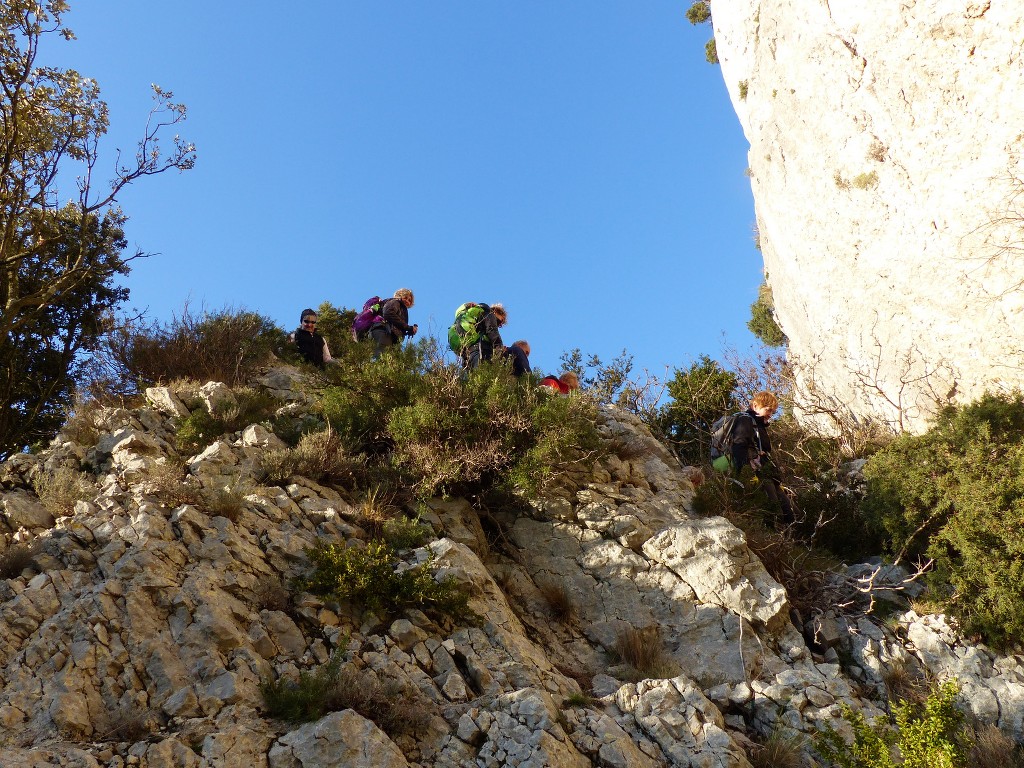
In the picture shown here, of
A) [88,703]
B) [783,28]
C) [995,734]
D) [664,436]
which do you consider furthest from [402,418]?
[783,28]

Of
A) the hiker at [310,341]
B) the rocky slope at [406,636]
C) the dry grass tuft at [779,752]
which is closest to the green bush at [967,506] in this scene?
the rocky slope at [406,636]

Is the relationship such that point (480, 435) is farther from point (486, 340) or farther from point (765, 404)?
point (765, 404)

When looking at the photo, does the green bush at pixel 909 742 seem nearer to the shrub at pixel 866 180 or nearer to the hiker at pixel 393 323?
the hiker at pixel 393 323

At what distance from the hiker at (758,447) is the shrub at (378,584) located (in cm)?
514

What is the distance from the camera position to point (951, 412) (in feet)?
34.7

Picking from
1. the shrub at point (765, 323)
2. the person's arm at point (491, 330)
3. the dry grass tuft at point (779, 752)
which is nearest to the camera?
the dry grass tuft at point (779, 752)

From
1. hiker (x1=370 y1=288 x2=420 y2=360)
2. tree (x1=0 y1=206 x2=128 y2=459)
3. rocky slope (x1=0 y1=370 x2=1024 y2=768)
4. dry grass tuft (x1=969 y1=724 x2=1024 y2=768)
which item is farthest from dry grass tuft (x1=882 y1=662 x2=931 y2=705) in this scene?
tree (x1=0 y1=206 x2=128 y2=459)

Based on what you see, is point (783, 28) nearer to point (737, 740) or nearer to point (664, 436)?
point (664, 436)

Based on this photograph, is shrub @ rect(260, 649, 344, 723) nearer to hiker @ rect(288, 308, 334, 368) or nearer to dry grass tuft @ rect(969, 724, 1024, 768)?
dry grass tuft @ rect(969, 724, 1024, 768)

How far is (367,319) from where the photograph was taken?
13016mm

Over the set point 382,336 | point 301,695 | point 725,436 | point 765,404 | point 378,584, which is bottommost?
point 301,695

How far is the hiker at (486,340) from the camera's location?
1198 centimetres

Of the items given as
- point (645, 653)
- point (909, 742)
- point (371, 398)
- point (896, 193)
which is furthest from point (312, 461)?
point (896, 193)

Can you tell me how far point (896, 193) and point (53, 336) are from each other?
1583 centimetres
